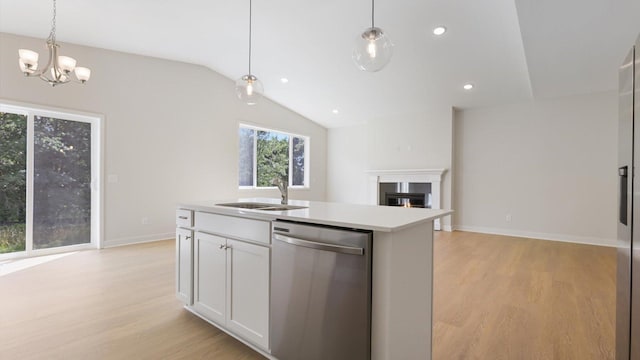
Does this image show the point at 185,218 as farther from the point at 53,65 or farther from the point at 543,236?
the point at 543,236

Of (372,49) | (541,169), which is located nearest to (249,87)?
(372,49)

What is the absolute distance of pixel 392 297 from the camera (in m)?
1.31

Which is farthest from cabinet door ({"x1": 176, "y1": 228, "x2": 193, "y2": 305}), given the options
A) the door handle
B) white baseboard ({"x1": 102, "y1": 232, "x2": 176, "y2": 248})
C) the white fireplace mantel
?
the white fireplace mantel

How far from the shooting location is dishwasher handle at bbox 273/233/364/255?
1.32 meters

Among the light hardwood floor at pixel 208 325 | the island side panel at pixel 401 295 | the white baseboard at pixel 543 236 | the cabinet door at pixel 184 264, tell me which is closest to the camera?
the island side panel at pixel 401 295

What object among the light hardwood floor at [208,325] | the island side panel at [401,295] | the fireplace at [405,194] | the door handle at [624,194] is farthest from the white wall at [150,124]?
the door handle at [624,194]

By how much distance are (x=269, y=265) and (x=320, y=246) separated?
0.43 metres

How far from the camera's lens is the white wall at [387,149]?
6082 mm

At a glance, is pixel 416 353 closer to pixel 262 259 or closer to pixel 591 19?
pixel 262 259

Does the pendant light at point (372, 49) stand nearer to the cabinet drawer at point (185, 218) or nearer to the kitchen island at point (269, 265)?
the kitchen island at point (269, 265)

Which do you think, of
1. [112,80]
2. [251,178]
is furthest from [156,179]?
[251,178]

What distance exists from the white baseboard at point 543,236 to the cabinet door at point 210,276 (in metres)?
5.27

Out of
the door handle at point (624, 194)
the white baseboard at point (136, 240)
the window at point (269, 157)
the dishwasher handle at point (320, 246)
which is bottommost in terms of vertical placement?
the white baseboard at point (136, 240)

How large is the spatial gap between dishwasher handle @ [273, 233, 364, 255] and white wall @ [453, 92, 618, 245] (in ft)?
17.7
